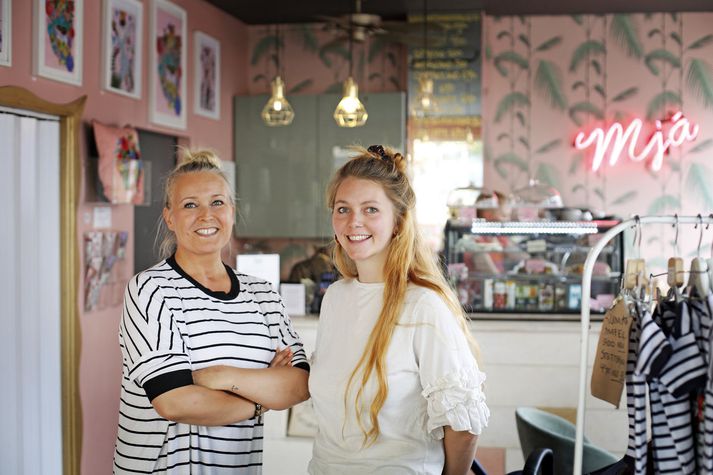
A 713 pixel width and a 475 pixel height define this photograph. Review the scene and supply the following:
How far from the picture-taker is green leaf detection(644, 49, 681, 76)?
6.27 m

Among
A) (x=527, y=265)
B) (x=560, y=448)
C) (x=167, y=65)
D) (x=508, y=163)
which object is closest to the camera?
(x=560, y=448)

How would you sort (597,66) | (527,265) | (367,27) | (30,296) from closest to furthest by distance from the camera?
(30,296), (527,265), (367,27), (597,66)

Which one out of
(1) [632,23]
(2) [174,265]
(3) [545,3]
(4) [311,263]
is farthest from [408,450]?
(1) [632,23]

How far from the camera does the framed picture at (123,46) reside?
4473mm

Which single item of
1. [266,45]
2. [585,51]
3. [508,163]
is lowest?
[508,163]

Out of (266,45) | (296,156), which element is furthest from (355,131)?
(266,45)

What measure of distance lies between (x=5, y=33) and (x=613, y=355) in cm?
301

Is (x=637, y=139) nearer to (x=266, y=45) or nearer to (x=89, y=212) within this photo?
(x=266, y=45)

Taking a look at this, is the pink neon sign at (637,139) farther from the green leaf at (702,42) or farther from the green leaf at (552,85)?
the green leaf at (702,42)

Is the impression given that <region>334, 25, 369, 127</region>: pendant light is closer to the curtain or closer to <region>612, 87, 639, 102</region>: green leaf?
the curtain

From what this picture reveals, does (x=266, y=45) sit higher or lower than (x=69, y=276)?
higher

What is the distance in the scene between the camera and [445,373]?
1.90 metres

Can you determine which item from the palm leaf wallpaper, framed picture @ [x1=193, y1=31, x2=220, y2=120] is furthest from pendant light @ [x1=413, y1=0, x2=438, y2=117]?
framed picture @ [x1=193, y1=31, x2=220, y2=120]

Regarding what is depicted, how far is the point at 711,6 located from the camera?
6074mm
